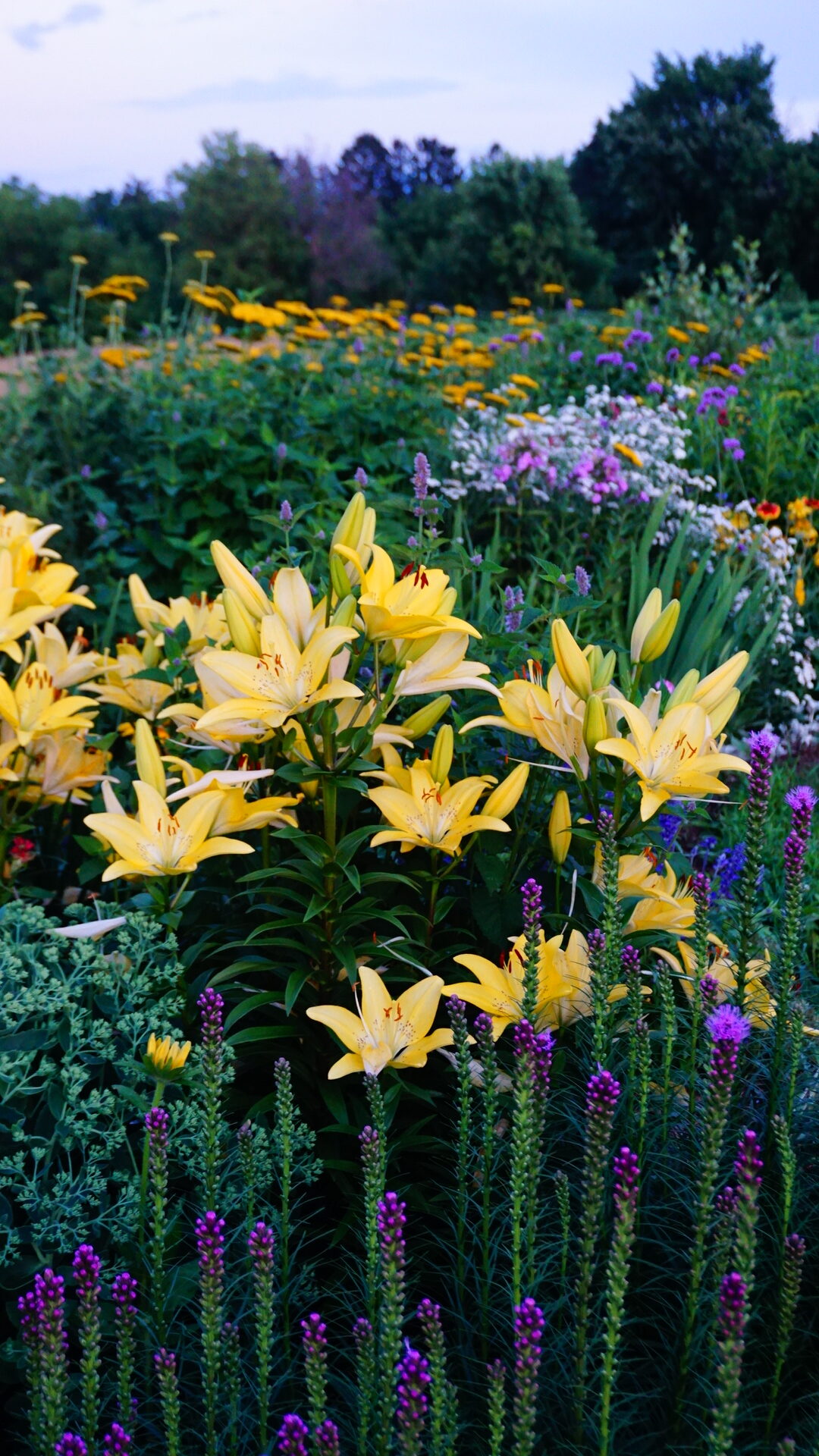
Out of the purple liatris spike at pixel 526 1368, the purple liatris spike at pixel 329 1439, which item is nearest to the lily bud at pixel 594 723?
the purple liatris spike at pixel 526 1368

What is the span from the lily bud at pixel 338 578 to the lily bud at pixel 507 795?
43 centimetres

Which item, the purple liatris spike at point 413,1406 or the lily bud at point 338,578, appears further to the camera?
the lily bud at point 338,578

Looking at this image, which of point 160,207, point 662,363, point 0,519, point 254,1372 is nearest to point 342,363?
point 662,363

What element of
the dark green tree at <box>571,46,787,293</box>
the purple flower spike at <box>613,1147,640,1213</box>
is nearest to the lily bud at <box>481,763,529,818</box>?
the purple flower spike at <box>613,1147,640,1213</box>

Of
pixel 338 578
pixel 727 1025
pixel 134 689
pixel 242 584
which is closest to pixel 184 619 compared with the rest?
pixel 134 689

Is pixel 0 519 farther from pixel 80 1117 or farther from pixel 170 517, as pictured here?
pixel 170 517

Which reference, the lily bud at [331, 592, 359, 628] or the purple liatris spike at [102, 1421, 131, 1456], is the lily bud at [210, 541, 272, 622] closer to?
the lily bud at [331, 592, 359, 628]

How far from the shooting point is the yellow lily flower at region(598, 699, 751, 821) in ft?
5.88

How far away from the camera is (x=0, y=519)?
3000 mm

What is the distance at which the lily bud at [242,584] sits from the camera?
1896 mm

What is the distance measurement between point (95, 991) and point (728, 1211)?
3.80 ft

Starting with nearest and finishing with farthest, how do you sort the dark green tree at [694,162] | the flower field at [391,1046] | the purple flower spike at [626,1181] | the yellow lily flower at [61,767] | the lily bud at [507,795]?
the purple flower spike at [626,1181], the flower field at [391,1046], the lily bud at [507,795], the yellow lily flower at [61,767], the dark green tree at [694,162]

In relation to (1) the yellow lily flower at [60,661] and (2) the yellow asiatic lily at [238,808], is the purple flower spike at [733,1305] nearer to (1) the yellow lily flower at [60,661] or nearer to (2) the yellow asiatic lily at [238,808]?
(2) the yellow asiatic lily at [238,808]

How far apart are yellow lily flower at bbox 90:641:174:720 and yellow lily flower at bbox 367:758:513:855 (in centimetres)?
92
